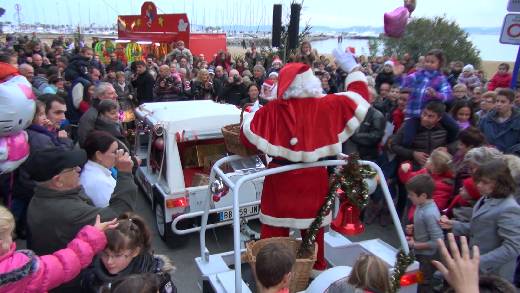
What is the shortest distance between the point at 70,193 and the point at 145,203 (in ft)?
13.1

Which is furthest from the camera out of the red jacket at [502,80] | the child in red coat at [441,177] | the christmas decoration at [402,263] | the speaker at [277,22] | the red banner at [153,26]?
the red banner at [153,26]

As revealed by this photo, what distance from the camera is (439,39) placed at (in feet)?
70.9

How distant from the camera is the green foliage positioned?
835 inches

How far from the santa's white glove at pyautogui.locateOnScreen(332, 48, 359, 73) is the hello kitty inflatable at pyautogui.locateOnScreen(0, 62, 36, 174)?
2548mm

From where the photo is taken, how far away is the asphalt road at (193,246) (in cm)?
443

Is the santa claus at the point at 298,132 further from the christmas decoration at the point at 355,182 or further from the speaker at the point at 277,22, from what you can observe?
the speaker at the point at 277,22

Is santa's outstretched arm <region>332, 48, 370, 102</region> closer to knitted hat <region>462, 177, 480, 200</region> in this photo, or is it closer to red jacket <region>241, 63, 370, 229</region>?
red jacket <region>241, 63, 370, 229</region>

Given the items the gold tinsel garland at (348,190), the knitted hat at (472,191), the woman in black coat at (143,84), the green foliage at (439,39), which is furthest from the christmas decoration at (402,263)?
the green foliage at (439,39)

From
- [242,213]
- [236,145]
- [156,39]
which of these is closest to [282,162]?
[236,145]

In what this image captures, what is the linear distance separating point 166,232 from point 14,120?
2.10m

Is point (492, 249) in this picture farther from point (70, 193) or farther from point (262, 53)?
point (262, 53)

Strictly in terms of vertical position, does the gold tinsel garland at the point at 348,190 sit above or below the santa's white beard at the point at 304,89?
below

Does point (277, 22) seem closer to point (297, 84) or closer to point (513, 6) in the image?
point (513, 6)

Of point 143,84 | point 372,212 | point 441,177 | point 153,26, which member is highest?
point 153,26
